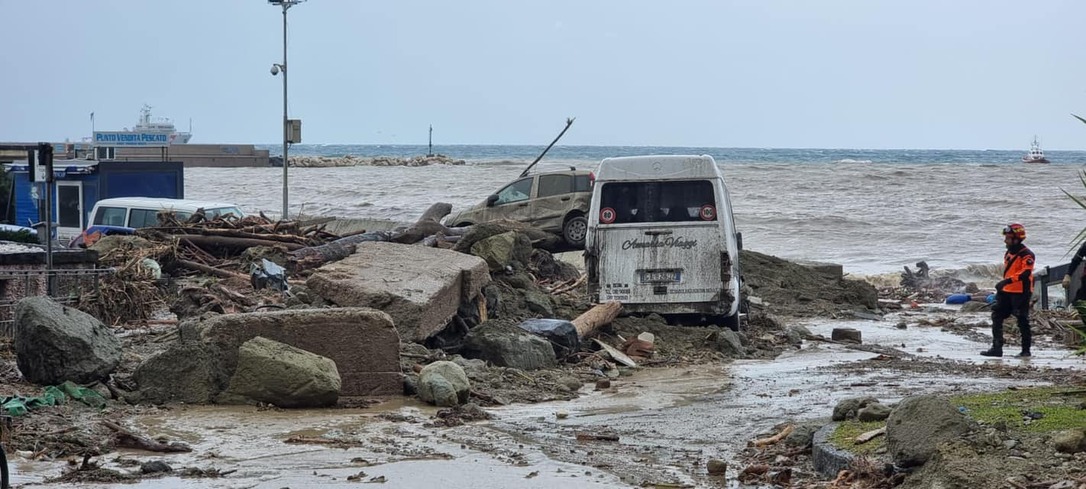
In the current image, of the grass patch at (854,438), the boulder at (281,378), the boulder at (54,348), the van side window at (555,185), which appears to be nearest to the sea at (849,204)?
the van side window at (555,185)

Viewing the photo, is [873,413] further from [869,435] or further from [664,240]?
[664,240]

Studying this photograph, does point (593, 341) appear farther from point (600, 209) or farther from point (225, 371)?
point (225, 371)

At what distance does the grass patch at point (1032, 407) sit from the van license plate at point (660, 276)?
610 centimetres

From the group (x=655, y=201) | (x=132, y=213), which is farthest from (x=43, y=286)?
(x=132, y=213)

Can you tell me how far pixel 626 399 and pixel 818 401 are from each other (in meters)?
1.60

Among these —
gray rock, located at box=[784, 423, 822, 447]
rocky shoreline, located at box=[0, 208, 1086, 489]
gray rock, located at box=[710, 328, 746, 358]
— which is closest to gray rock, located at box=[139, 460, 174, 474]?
rocky shoreline, located at box=[0, 208, 1086, 489]

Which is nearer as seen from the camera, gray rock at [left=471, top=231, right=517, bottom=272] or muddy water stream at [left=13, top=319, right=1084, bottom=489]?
muddy water stream at [left=13, top=319, right=1084, bottom=489]

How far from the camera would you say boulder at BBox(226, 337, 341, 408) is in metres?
9.69

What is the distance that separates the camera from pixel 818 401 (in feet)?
34.3

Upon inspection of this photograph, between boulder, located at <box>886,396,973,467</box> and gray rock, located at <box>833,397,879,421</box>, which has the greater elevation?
boulder, located at <box>886,396,973,467</box>

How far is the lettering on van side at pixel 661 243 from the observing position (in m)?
14.8

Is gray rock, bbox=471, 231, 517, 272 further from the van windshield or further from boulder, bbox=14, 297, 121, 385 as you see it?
boulder, bbox=14, 297, 121, 385

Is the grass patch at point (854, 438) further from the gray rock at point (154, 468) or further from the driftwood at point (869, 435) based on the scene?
the gray rock at point (154, 468)

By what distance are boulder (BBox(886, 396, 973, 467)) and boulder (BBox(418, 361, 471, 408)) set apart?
157 inches
